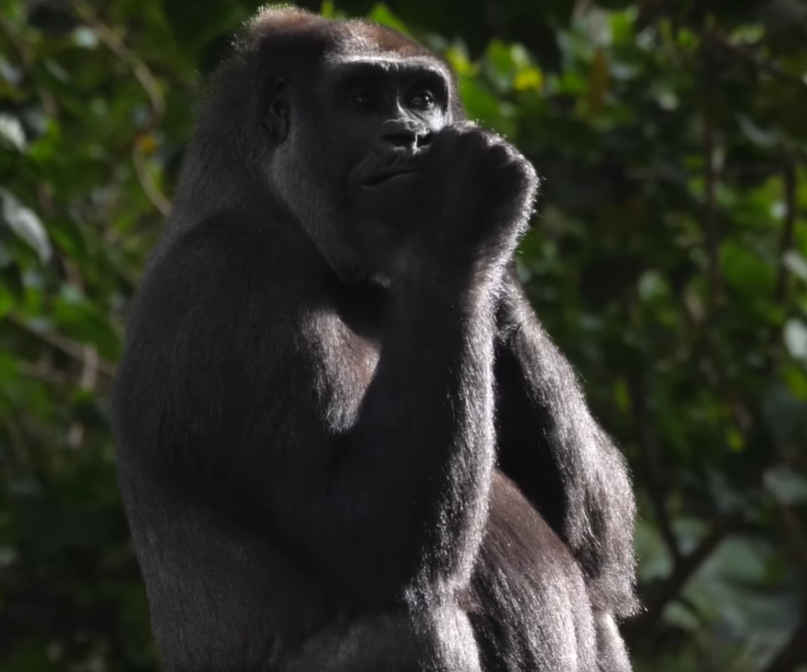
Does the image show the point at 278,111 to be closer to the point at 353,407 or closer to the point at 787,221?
the point at 353,407

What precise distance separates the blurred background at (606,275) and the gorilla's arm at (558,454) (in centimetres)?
150

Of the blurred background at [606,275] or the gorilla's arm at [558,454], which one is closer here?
the gorilla's arm at [558,454]

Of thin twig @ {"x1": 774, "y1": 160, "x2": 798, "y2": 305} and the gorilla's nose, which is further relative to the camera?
thin twig @ {"x1": 774, "y1": 160, "x2": 798, "y2": 305}

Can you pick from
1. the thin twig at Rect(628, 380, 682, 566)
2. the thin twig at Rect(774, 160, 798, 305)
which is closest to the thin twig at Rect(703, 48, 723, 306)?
the thin twig at Rect(774, 160, 798, 305)

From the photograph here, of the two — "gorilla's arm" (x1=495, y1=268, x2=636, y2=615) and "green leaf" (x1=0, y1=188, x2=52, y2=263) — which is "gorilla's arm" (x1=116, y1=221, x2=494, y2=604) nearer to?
Result: "gorilla's arm" (x1=495, y1=268, x2=636, y2=615)

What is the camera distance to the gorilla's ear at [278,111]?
411 centimetres

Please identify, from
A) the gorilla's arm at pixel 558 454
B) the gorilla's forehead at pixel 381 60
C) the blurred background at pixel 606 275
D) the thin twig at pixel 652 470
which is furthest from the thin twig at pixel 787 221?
the gorilla's forehead at pixel 381 60

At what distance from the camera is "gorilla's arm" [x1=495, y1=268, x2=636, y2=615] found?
413 centimetres

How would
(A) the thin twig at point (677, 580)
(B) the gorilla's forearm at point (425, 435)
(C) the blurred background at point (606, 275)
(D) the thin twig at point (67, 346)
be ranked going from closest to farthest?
(B) the gorilla's forearm at point (425, 435)
(C) the blurred background at point (606, 275)
(A) the thin twig at point (677, 580)
(D) the thin twig at point (67, 346)

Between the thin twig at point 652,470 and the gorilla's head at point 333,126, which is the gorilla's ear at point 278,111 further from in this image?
the thin twig at point 652,470

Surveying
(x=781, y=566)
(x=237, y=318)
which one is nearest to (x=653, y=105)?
(x=781, y=566)

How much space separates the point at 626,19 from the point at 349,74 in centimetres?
350

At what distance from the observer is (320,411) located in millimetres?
3576

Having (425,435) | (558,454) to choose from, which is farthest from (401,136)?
(558,454)
